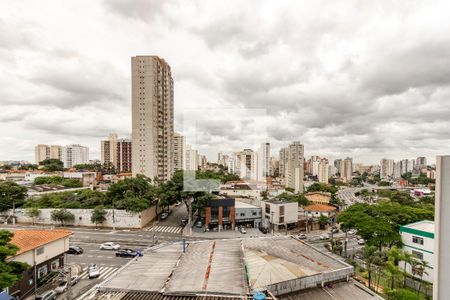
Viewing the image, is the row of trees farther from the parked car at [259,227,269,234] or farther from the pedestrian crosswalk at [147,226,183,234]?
the parked car at [259,227,269,234]

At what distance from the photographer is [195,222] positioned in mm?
29000

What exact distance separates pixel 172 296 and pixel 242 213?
19760 mm

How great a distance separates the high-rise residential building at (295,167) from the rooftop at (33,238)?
5820 centimetres

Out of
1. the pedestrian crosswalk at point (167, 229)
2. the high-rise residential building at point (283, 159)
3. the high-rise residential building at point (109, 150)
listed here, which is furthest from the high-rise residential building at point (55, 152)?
the pedestrian crosswalk at point (167, 229)

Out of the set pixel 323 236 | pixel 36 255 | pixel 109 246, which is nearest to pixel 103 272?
pixel 36 255

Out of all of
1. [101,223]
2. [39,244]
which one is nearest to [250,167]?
[101,223]

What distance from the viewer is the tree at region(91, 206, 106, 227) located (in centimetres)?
2523

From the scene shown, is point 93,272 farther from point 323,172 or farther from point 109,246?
point 323,172

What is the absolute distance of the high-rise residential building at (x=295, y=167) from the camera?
66188 mm

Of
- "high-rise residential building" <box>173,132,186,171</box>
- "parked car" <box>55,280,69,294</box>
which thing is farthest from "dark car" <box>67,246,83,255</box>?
"high-rise residential building" <box>173,132,186,171</box>

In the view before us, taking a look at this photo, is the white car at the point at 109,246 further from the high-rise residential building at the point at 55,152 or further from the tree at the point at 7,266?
the high-rise residential building at the point at 55,152

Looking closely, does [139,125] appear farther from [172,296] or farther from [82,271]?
[172,296]

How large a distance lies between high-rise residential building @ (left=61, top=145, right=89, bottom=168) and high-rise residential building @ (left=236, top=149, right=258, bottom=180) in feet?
284

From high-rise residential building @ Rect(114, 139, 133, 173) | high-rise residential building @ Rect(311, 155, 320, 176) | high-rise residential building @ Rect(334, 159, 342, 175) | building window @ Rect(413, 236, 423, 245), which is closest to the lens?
building window @ Rect(413, 236, 423, 245)
